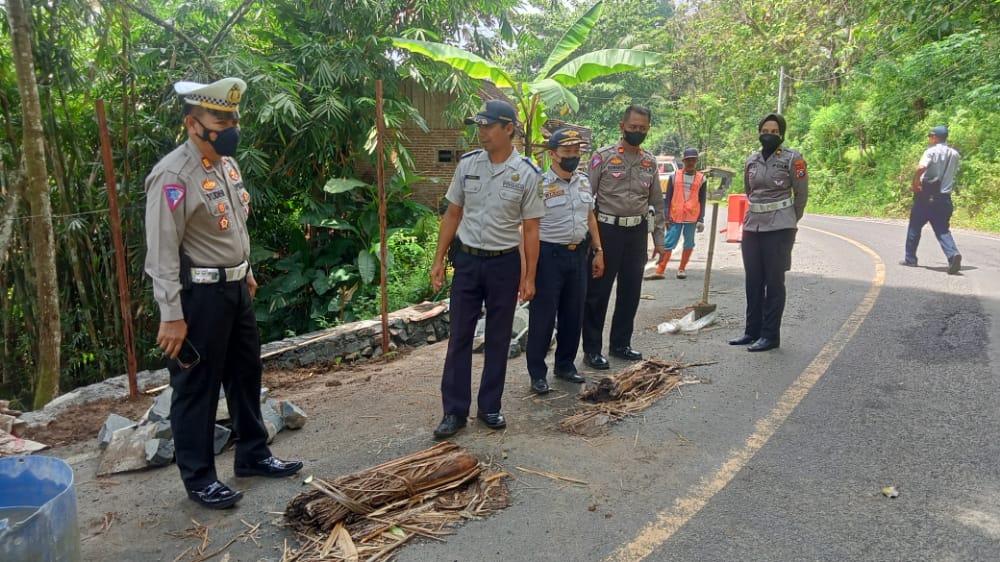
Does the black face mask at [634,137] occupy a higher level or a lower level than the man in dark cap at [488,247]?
higher

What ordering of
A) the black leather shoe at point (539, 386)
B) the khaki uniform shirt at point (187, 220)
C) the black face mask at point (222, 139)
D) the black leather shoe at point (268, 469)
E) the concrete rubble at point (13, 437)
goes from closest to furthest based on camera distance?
the khaki uniform shirt at point (187, 220) → the black face mask at point (222, 139) → the black leather shoe at point (268, 469) → the concrete rubble at point (13, 437) → the black leather shoe at point (539, 386)

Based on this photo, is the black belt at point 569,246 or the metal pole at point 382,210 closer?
the black belt at point 569,246

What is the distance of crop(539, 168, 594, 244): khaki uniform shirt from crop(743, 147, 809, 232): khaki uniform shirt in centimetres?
167

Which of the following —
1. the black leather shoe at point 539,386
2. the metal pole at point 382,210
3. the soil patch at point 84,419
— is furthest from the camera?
the metal pole at point 382,210

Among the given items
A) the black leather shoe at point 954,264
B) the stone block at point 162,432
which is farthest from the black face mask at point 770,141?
the black leather shoe at point 954,264

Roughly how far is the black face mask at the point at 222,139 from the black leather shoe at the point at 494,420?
2134 millimetres

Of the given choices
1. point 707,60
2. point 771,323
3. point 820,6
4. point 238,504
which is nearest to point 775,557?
point 238,504

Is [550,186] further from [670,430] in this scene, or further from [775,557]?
[775,557]

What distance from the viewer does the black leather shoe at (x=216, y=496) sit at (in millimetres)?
3188

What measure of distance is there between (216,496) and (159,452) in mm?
825

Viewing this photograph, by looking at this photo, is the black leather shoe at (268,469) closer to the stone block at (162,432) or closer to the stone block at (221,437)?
the stone block at (221,437)

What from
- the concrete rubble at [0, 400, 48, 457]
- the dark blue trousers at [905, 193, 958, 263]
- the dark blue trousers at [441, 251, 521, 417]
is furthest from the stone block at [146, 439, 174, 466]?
the dark blue trousers at [905, 193, 958, 263]

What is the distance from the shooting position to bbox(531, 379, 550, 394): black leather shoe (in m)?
4.73

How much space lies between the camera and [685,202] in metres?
9.25
